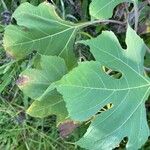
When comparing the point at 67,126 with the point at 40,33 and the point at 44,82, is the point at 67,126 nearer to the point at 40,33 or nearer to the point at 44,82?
the point at 44,82

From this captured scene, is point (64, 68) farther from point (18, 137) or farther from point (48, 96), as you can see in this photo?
point (18, 137)

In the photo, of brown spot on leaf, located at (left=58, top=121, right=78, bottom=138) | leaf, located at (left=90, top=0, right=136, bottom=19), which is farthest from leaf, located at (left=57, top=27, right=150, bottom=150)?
brown spot on leaf, located at (left=58, top=121, right=78, bottom=138)

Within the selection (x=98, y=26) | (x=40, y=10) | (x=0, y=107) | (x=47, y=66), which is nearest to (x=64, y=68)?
(x=47, y=66)

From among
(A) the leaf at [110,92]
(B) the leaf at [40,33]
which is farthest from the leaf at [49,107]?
(A) the leaf at [110,92]

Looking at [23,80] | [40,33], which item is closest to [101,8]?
[40,33]

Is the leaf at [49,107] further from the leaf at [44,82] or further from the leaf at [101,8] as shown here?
the leaf at [101,8]

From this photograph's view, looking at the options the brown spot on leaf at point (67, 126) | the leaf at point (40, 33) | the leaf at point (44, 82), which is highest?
the leaf at point (40, 33)

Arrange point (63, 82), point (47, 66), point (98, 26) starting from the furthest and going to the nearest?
point (98, 26) < point (47, 66) < point (63, 82)
